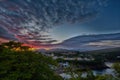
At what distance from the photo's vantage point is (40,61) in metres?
18.5

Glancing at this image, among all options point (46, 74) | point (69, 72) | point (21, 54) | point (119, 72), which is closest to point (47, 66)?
point (46, 74)

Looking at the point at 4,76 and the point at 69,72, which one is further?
the point at 4,76

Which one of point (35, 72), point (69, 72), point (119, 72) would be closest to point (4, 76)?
point (35, 72)

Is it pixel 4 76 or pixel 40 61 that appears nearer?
pixel 4 76

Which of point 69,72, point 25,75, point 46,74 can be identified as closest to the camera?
point 69,72

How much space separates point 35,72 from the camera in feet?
58.4

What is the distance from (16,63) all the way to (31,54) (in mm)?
1497

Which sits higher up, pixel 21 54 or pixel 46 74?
pixel 21 54

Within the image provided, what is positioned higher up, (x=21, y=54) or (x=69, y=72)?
(x=21, y=54)

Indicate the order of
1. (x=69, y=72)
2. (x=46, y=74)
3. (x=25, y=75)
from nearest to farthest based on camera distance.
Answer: (x=69, y=72) < (x=25, y=75) < (x=46, y=74)

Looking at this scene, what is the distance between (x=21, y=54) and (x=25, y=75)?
2.07 m

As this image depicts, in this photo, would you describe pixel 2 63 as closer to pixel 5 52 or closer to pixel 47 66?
pixel 5 52

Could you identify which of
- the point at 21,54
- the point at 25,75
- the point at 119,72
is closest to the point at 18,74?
the point at 25,75

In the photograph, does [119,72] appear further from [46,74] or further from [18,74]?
[18,74]
